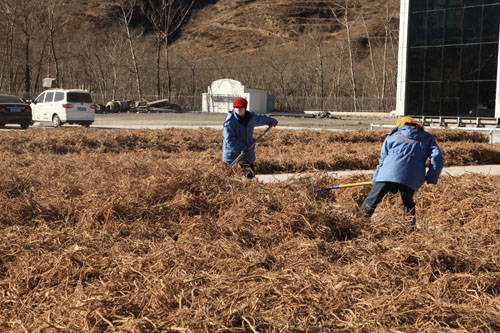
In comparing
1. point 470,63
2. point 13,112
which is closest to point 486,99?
point 470,63

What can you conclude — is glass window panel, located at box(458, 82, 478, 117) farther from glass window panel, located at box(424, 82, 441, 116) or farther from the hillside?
the hillside

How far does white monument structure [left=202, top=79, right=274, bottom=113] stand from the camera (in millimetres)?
49719

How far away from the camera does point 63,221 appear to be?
5.18 m

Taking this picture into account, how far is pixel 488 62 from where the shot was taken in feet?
97.9

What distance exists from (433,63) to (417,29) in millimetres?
2434

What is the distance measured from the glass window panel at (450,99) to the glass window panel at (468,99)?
30 cm

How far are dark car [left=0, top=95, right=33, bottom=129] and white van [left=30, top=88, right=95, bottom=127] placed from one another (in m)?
1.19

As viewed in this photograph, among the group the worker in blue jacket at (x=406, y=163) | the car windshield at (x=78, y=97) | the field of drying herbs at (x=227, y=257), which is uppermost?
the car windshield at (x=78, y=97)

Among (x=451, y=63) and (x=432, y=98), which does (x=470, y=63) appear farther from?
(x=432, y=98)

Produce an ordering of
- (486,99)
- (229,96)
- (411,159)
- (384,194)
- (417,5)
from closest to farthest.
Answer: (411,159) < (384,194) < (486,99) < (417,5) < (229,96)

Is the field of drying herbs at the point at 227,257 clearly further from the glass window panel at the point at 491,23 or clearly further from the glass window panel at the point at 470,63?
the glass window panel at the point at 491,23

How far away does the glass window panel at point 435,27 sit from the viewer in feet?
103

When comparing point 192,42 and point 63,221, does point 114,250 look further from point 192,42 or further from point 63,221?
point 192,42

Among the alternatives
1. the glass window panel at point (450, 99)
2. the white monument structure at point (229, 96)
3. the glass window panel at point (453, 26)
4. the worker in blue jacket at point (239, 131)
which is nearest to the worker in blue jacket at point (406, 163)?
the worker in blue jacket at point (239, 131)
